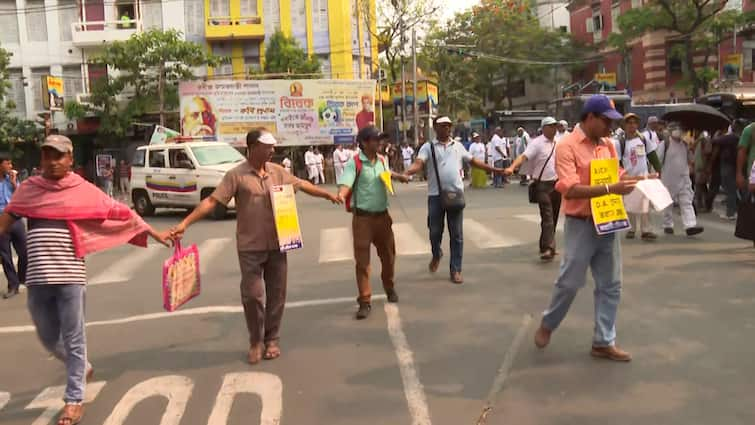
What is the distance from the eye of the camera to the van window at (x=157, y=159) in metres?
18.7

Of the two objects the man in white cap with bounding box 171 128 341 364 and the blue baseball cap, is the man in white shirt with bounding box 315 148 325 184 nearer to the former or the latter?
the man in white cap with bounding box 171 128 341 364

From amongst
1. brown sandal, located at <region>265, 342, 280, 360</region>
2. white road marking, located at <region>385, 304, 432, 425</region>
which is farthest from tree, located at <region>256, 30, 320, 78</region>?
brown sandal, located at <region>265, 342, 280, 360</region>

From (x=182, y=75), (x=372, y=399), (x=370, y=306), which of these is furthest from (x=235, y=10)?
(x=372, y=399)

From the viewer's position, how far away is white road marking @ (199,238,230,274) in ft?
35.0

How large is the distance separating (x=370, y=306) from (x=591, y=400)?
2879mm

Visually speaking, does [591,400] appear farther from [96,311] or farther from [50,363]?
[96,311]

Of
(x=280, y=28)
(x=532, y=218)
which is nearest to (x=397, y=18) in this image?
(x=280, y=28)

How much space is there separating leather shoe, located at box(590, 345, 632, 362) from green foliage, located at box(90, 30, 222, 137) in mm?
28508

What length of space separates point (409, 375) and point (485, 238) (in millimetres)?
6452

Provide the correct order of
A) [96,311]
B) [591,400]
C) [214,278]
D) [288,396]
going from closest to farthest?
[591,400] → [288,396] → [96,311] → [214,278]

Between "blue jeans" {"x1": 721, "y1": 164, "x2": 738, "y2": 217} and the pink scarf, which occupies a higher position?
the pink scarf

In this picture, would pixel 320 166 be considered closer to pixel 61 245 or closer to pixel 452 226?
pixel 452 226

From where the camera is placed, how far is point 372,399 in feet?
15.3

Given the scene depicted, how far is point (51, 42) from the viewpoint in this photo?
→ 114 feet
